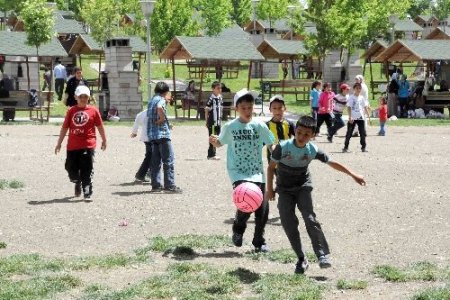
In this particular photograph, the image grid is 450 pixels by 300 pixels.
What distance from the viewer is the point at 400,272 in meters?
8.62

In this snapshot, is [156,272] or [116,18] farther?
[116,18]

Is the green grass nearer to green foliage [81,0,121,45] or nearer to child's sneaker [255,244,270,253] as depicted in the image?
child's sneaker [255,244,270,253]

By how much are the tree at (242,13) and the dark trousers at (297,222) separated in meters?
81.7

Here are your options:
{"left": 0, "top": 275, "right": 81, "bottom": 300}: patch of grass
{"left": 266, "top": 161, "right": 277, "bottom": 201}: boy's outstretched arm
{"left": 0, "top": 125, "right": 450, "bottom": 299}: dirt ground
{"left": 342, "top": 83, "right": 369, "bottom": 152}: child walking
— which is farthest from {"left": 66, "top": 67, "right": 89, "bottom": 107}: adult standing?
{"left": 0, "top": 275, "right": 81, "bottom": 300}: patch of grass

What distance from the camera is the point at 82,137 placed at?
44.8 ft

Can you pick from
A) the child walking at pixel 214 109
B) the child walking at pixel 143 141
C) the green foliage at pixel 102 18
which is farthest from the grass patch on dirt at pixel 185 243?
the green foliage at pixel 102 18

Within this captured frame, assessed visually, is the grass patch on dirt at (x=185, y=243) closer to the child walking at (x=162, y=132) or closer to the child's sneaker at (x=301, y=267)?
the child's sneaker at (x=301, y=267)

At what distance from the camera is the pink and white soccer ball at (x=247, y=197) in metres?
9.21

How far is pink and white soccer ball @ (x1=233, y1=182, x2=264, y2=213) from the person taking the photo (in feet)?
30.2

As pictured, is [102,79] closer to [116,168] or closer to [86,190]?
[116,168]

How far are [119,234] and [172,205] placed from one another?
7.60 feet

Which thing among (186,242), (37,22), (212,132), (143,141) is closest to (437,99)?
(37,22)

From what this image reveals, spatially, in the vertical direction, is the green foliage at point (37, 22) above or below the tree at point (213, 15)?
below

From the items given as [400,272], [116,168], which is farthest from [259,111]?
[400,272]
